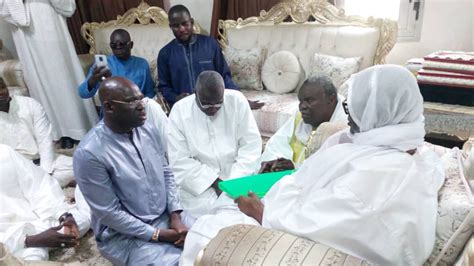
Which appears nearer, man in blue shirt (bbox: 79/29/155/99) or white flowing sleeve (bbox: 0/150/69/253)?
white flowing sleeve (bbox: 0/150/69/253)

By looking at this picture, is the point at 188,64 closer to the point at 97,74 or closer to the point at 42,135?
the point at 97,74

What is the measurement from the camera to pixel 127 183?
63.0 inches

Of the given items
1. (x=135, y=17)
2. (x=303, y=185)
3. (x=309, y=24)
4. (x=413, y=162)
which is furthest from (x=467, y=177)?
(x=135, y=17)

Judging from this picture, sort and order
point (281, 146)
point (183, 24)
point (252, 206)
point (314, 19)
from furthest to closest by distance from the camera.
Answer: point (314, 19) < point (183, 24) < point (281, 146) < point (252, 206)

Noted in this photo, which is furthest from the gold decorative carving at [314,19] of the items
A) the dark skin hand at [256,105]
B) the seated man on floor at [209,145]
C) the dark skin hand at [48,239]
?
the dark skin hand at [48,239]

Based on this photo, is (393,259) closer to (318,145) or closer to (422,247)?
(422,247)

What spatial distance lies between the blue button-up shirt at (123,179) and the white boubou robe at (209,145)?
1.05 ft

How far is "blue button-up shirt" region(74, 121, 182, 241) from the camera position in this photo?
4.91 feet

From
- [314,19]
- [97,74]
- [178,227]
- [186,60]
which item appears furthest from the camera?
[314,19]

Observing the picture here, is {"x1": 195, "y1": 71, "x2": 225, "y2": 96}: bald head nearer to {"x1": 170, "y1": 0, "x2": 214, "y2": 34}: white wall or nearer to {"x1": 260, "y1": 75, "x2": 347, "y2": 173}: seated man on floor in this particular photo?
{"x1": 260, "y1": 75, "x2": 347, "y2": 173}: seated man on floor

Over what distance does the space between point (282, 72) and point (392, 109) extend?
2213 mm

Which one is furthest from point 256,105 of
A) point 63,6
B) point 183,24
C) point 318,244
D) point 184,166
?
point 63,6

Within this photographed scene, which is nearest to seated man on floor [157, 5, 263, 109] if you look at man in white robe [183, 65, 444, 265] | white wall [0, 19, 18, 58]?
man in white robe [183, 65, 444, 265]

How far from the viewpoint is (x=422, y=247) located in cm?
100
